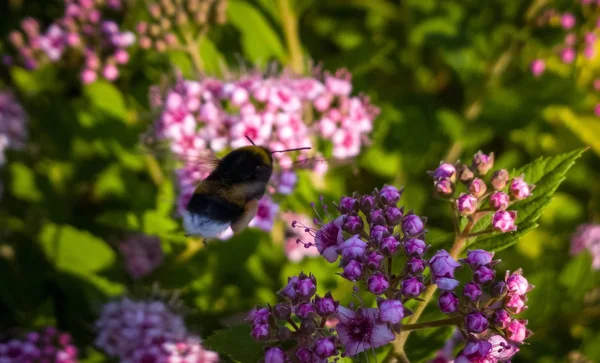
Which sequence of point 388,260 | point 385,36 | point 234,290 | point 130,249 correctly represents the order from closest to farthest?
point 388,260, point 234,290, point 130,249, point 385,36

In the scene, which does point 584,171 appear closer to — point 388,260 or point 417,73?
point 417,73

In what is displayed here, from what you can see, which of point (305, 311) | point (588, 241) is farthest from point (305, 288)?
point (588, 241)

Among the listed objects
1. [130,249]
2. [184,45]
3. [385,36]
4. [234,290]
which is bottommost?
[234,290]

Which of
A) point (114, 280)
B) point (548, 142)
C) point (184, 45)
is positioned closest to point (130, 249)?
point (114, 280)

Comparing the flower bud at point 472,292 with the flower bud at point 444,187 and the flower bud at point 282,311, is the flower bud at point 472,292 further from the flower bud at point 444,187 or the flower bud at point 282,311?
the flower bud at point 282,311

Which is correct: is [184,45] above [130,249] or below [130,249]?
above

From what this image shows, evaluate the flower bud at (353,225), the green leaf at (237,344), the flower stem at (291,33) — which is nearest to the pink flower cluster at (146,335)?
the green leaf at (237,344)

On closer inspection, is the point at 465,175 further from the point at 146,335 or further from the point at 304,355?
the point at 146,335

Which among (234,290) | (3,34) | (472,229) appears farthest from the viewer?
(3,34)
